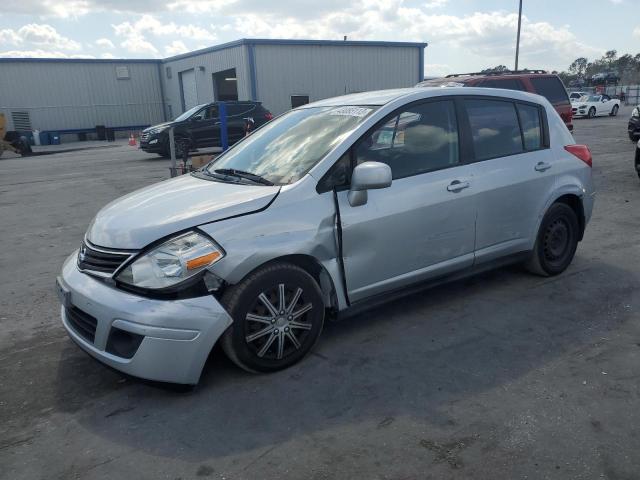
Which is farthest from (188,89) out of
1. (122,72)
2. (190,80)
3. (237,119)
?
(237,119)

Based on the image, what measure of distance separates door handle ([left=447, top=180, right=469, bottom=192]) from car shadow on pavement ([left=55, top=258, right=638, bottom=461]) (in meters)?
1.00

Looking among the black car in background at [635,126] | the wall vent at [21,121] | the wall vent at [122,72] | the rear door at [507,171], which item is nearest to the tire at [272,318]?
the rear door at [507,171]

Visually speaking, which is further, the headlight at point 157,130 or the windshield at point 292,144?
the headlight at point 157,130

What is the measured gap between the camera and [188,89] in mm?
34219

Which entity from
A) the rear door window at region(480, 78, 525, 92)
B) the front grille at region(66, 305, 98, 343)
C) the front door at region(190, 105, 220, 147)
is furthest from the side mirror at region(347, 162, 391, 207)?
the front door at region(190, 105, 220, 147)

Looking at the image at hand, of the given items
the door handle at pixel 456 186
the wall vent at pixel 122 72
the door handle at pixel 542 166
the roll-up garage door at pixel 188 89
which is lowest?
the door handle at pixel 456 186

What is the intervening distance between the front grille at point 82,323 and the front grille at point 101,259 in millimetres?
264

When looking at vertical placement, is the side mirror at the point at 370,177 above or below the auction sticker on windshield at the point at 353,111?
below

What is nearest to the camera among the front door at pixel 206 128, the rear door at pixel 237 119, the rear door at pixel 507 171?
the rear door at pixel 507 171

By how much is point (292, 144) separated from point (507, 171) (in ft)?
5.81

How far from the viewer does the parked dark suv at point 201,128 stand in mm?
17469

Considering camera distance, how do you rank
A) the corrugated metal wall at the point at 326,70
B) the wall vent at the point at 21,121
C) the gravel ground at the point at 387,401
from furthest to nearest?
the wall vent at the point at 21,121 < the corrugated metal wall at the point at 326,70 < the gravel ground at the point at 387,401

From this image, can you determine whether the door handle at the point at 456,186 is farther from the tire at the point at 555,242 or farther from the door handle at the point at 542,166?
the tire at the point at 555,242

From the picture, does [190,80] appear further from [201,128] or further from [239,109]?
[201,128]
